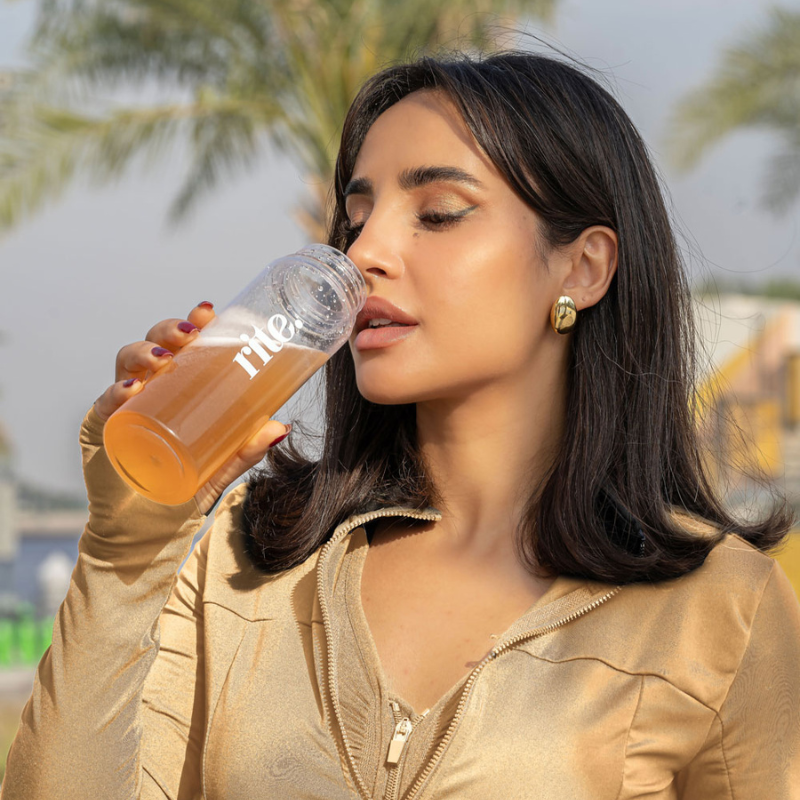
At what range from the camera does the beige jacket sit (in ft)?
5.75

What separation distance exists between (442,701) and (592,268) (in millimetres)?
879

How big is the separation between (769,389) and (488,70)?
959cm

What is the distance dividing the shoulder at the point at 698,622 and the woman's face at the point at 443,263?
0.48m

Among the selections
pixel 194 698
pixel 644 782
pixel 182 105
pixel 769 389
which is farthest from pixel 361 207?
pixel 769 389

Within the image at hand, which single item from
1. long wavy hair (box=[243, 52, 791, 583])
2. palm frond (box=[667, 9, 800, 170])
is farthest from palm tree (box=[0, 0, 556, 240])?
long wavy hair (box=[243, 52, 791, 583])

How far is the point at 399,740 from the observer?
1.78 meters

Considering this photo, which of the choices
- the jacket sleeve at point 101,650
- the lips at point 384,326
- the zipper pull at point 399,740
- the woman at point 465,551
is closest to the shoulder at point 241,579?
the woman at point 465,551

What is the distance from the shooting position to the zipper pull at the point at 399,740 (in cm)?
177

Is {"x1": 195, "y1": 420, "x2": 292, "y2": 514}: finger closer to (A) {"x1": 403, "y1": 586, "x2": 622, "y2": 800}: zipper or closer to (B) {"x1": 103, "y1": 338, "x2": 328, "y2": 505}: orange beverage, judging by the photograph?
(B) {"x1": 103, "y1": 338, "x2": 328, "y2": 505}: orange beverage

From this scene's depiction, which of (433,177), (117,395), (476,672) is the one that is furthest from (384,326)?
(476,672)

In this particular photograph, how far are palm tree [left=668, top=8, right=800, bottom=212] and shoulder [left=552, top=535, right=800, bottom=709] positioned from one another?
9.16 metres

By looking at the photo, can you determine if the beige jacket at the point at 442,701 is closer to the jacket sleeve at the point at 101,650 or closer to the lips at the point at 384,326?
the jacket sleeve at the point at 101,650

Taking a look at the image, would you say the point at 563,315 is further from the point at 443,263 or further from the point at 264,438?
the point at 264,438

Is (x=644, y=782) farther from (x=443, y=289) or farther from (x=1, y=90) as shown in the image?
(x=1, y=90)
